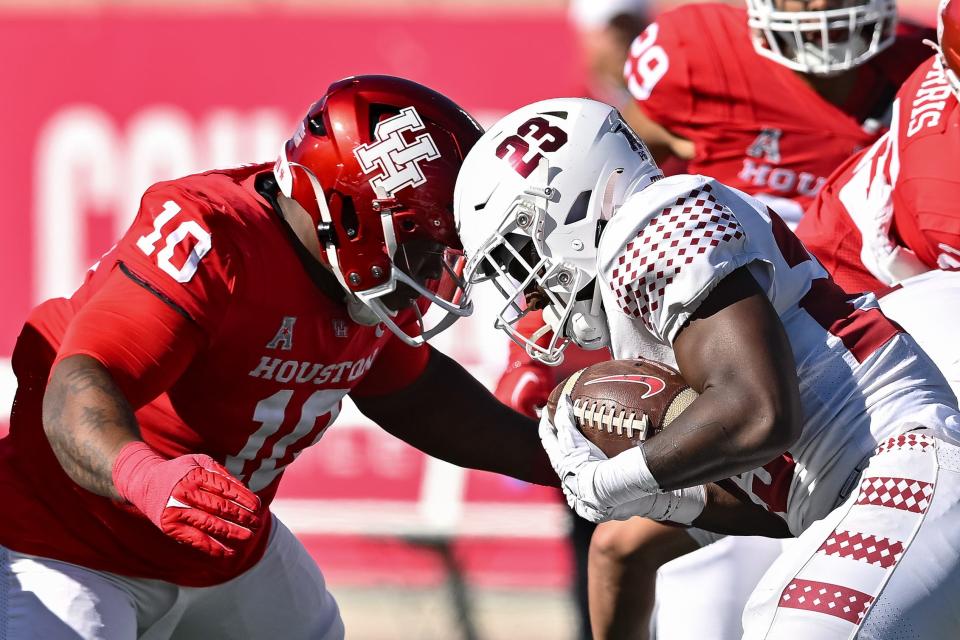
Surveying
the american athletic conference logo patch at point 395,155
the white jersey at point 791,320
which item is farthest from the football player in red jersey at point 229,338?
the white jersey at point 791,320

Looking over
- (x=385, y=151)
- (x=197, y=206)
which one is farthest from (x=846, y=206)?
(x=197, y=206)

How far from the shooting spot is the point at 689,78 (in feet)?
15.3

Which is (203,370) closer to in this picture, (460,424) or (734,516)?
(460,424)

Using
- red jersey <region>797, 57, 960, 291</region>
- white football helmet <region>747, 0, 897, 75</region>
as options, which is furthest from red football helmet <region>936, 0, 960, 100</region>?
white football helmet <region>747, 0, 897, 75</region>

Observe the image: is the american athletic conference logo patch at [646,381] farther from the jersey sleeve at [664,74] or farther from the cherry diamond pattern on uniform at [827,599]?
the jersey sleeve at [664,74]

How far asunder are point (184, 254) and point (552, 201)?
0.73 m

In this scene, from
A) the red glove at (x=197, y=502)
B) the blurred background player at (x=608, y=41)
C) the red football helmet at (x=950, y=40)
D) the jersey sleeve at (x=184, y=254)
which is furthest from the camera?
the blurred background player at (x=608, y=41)

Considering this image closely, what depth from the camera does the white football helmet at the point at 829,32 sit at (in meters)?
4.39

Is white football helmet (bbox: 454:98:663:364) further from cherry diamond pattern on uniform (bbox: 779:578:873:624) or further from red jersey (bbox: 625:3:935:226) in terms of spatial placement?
red jersey (bbox: 625:3:935:226)

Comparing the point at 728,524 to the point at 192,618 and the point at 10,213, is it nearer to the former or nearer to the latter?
the point at 192,618

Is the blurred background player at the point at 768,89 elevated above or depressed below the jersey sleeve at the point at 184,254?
below

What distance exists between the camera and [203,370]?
3047mm

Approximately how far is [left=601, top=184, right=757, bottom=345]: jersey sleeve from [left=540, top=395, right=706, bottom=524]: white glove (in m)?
0.24

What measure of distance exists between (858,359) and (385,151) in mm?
1081
